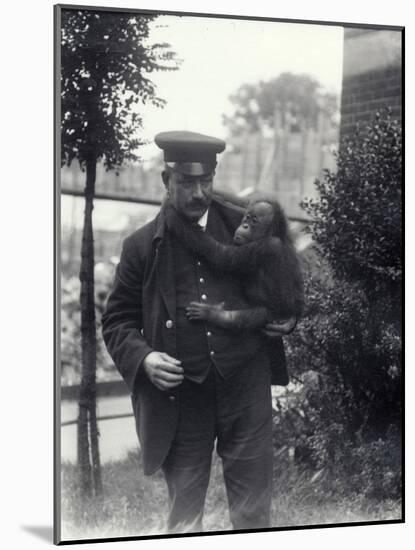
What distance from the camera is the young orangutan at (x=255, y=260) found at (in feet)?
18.8

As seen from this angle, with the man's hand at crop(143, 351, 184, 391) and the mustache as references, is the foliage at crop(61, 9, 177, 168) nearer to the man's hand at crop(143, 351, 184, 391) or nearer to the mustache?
the mustache

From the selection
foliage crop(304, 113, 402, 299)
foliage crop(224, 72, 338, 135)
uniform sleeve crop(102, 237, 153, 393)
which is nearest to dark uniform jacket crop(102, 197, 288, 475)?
uniform sleeve crop(102, 237, 153, 393)

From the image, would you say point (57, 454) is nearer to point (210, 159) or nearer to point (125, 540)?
point (125, 540)

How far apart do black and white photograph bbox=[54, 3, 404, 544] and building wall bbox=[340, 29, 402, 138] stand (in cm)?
1

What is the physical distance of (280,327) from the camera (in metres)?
5.91

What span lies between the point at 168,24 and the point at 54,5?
0.55 meters

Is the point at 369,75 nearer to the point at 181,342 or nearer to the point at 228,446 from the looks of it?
the point at 181,342

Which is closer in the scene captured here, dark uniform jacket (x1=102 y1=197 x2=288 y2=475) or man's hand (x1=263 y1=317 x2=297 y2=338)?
dark uniform jacket (x1=102 y1=197 x2=288 y2=475)

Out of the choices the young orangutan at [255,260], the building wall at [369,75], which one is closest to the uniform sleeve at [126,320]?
the young orangutan at [255,260]

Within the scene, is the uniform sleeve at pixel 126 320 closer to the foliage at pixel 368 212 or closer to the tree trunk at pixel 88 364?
the tree trunk at pixel 88 364

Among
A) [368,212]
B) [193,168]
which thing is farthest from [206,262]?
[368,212]

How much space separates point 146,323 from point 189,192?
25.8 inches

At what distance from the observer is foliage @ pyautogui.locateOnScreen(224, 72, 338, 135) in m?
5.84

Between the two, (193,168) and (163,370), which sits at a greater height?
(193,168)
